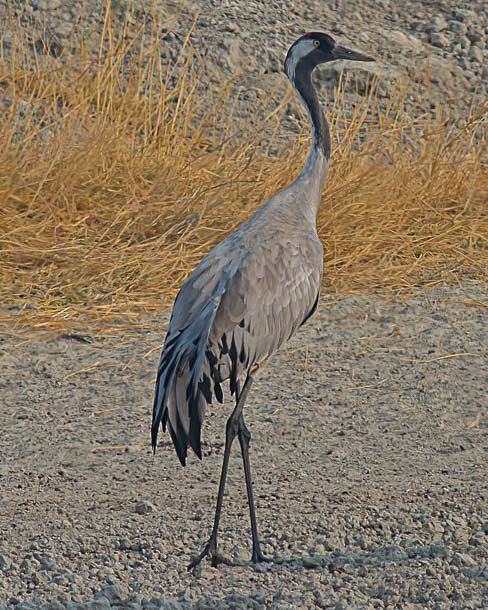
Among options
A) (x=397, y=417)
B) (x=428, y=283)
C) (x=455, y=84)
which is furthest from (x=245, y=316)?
(x=455, y=84)

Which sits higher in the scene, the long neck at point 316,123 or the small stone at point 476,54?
the long neck at point 316,123

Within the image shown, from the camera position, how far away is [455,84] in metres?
8.99

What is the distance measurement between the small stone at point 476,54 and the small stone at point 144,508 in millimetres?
6895

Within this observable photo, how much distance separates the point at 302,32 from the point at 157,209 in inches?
159

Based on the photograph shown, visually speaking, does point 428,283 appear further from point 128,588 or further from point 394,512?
point 128,588

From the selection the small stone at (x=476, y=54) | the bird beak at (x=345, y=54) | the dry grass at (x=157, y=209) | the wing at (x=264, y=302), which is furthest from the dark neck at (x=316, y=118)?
the small stone at (x=476, y=54)

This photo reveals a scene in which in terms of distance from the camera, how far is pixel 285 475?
12.5 feet

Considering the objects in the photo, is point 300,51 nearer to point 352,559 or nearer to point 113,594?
point 352,559

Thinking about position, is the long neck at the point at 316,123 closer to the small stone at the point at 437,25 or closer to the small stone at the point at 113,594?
the small stone at the point at 113,594

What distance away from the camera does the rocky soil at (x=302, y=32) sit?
834cm

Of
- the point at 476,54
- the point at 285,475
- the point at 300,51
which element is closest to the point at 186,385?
the point at 285,475

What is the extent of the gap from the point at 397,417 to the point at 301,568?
124cm

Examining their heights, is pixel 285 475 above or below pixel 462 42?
below

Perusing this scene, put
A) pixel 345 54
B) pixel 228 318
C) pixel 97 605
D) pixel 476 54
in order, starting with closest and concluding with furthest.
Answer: pixel 97 605 → pixel 228 318 → pixel 345 54 → pixel 476 54
